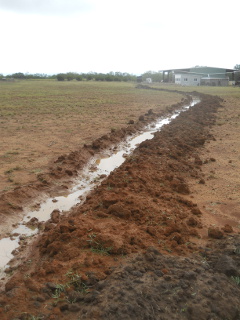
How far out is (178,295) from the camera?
3.65 meters

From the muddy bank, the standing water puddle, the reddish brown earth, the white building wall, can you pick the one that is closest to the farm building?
the white building wall

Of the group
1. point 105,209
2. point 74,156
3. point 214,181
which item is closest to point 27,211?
point 105,209

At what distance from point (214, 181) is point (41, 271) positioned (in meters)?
5.25

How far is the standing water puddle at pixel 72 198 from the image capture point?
533 centimetres

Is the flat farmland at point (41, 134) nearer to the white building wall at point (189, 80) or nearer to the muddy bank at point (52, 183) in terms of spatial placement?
the muddy bank at point (52, 183)

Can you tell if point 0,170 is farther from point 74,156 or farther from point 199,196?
point 199,196

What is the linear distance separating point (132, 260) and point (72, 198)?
10.5 ft

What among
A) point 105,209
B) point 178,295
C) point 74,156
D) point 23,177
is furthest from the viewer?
point 74,156

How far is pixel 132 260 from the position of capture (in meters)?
4.38

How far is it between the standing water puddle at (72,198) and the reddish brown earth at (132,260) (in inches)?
11.5

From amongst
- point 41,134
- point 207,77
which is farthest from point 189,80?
point 41,134

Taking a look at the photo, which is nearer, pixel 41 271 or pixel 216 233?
pixel 41 271

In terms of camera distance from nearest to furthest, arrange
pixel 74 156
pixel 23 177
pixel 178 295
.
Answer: pixel 178 295
pixel 23 177
pixel 74 156

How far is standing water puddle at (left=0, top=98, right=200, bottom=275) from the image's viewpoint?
5.33 meters
